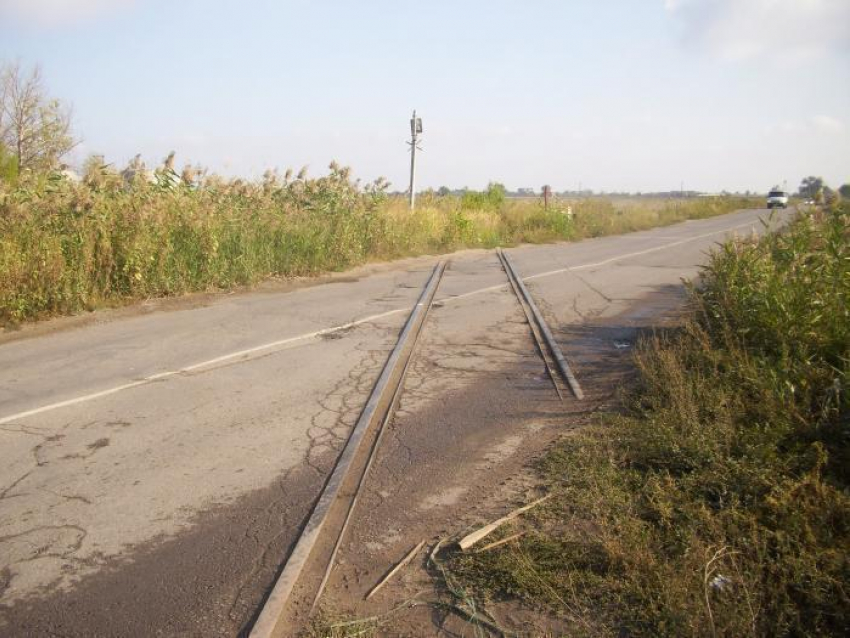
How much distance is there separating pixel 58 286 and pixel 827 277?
1027 centimetres

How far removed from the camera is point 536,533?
404cm

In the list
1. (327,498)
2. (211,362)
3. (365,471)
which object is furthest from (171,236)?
(327,498)

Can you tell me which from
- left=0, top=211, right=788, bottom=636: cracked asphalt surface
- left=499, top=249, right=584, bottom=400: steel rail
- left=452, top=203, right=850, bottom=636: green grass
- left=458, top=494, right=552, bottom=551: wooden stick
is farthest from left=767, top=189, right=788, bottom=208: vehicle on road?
left=458, top=494, right=552, bottom=551: wooden stick

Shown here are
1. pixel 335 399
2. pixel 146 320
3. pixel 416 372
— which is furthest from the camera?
pixel 146 320

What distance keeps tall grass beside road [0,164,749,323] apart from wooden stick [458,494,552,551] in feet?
28.9

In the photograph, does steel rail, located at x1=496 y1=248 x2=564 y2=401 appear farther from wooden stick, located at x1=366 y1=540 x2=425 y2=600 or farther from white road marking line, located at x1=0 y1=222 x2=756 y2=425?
wooden stick, located at x1=366 y1=540 x2=425 y2=600

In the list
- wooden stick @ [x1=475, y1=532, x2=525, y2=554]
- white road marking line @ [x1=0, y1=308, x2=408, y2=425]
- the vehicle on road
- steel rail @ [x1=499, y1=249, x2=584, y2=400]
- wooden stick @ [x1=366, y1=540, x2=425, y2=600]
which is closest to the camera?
wooden stick @ [x1=366, y1=540, x2=425, y2=600]

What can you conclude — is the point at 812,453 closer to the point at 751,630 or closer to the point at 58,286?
the point at 751,630

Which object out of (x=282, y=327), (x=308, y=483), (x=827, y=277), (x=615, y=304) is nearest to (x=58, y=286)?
(x=282, y=327)

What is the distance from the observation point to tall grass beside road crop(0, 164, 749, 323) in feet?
36.1

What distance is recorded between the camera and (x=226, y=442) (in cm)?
577

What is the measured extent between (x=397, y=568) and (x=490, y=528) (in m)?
0.62

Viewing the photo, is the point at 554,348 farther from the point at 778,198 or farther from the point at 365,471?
the point at 778,198

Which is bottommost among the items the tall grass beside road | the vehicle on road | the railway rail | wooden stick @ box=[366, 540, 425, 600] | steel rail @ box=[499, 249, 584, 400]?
wooden stick @ box=[366, 540, 425, 600]
